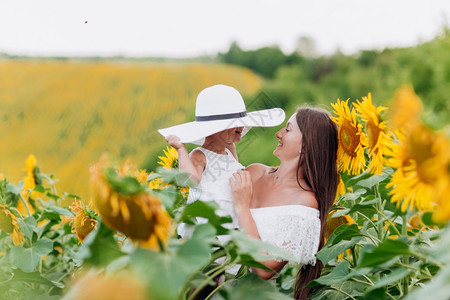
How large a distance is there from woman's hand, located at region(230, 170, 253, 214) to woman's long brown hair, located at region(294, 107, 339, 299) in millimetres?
212

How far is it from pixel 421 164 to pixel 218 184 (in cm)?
79

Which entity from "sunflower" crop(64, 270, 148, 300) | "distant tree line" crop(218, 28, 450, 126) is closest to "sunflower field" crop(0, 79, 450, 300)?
"sunflower" crop(64, 270, 148, 300)

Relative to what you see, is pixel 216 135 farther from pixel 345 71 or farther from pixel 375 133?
pixel 345 71

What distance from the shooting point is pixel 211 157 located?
5.64 feet

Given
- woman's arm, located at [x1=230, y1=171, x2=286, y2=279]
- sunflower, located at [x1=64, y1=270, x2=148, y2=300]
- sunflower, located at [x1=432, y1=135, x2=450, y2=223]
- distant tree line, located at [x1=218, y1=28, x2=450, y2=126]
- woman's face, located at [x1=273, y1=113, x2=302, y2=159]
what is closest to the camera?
sunflower, located at [x1=64, y1=270, x2=148, y2=300]

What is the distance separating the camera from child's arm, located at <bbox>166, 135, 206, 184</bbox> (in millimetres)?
1559

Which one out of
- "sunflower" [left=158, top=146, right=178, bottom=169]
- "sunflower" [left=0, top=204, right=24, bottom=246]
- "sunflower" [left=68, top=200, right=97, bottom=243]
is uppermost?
"sunflower" [left=158, top=146, right=178, bottom=169]

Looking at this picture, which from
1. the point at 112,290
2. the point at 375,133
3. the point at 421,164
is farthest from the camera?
the point at 375,133

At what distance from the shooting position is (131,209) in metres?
0.87

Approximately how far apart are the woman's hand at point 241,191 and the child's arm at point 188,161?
107mm

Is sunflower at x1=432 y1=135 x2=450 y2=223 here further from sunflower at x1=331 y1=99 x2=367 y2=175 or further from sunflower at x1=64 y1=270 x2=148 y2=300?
sunflower at x1=331 y1=99 x2=367 y2=175

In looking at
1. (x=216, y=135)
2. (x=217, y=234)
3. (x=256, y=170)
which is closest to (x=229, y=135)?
(x=216, y=135)

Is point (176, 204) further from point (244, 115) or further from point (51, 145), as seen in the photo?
point (51, 145)

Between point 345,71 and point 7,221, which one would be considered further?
point 345,71
